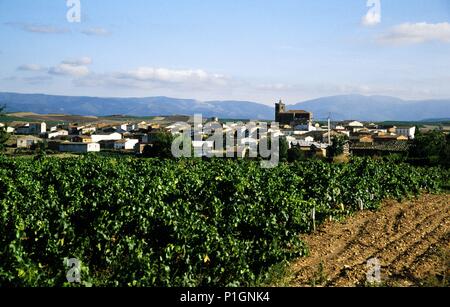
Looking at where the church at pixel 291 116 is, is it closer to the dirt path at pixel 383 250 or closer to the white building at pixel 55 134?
the white building at pixel 55 134

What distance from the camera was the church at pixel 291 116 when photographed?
138125 mm

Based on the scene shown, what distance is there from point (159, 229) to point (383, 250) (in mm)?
5047

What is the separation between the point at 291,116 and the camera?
5719 inches

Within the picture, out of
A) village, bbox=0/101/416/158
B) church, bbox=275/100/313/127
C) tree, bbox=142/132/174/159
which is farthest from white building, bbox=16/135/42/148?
church, bbox=275/100/313/127

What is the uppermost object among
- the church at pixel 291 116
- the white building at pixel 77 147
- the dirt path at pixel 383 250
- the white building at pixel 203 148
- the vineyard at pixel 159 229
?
the church at pixel 291 116

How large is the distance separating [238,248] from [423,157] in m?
39.4

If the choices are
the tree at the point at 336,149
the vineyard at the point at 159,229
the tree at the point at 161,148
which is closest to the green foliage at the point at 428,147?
the tree at the point at 336,149

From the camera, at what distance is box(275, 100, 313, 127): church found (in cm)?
13812

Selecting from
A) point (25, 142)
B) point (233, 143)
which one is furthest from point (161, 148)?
point (25, 142)

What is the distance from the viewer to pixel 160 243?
10406 mm

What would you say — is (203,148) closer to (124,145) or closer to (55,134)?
(124,145)

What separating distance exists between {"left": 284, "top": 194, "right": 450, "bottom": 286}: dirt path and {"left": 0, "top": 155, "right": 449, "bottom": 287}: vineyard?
61 centimetres

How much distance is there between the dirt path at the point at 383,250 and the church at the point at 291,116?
120929mm

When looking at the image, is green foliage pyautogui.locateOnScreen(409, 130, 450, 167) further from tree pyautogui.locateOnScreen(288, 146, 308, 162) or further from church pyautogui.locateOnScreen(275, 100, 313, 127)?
church pyautogui.locateOnScreen(275, 100, 313, 127)
